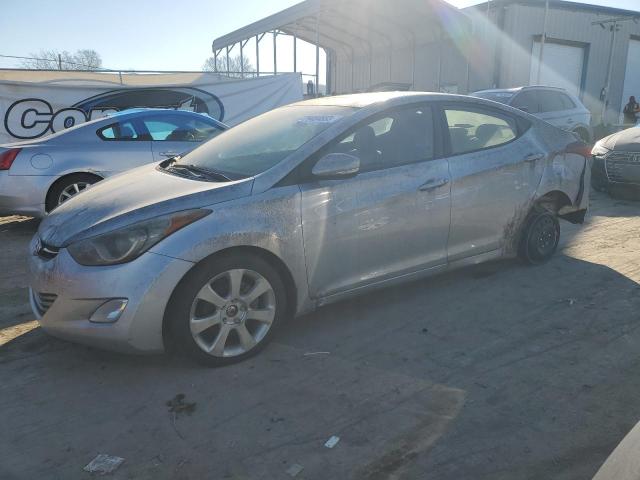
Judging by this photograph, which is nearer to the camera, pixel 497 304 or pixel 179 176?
pixel 179 176

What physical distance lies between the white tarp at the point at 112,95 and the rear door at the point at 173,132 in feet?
17.9

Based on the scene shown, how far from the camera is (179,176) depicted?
3514 millimetres

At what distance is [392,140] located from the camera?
374cm

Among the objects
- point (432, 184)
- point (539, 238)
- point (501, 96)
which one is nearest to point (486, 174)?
point (432, 184)

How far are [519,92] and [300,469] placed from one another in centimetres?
985

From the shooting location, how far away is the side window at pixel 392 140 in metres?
3.57

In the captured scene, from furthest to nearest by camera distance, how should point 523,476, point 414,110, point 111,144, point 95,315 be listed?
point 111,144, point 414,110, point 95,315, point 523,476

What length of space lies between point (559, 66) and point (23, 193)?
19.6 metres

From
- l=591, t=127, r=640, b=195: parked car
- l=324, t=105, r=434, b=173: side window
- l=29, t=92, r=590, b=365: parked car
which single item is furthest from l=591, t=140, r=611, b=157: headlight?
l=324, t=105, r=434, b=173: side window

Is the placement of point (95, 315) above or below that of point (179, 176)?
below

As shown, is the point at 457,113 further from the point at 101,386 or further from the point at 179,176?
the point at 101,386

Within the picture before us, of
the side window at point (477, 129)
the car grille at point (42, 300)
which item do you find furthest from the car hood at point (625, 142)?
the car grille at point (42, 300)

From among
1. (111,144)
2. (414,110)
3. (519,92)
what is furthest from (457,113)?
(519,92)

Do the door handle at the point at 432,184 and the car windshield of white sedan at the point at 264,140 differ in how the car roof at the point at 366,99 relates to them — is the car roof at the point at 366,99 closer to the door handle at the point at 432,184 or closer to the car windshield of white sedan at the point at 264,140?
the car windshield of white sedan at the point at 264,140
